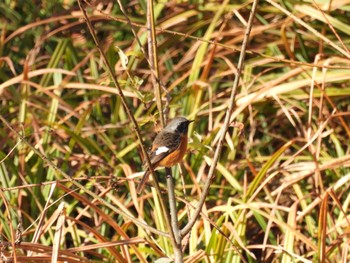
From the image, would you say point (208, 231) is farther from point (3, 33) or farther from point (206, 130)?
point (3, 33)

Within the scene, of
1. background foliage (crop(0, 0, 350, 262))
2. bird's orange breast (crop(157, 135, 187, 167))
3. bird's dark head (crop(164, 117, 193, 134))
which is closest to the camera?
bird's orange breast (crop(157, 135, 187, 167))

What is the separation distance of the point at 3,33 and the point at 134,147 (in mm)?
1456

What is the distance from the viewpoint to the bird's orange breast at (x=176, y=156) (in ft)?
10.2

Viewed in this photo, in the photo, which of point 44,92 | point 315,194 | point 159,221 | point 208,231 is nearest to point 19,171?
point 44,92

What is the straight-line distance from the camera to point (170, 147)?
3.18 meters

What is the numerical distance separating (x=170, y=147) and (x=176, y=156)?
0.06m

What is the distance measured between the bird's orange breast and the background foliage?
0.40 metres

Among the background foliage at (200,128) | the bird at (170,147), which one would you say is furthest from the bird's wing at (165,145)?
the background foliage at (200,128)

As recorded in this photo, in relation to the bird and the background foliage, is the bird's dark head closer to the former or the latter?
the bird

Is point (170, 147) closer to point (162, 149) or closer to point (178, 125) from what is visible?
point (162, 149)

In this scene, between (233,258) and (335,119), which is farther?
(335,119)

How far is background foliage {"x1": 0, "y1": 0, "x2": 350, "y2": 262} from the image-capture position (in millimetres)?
3824

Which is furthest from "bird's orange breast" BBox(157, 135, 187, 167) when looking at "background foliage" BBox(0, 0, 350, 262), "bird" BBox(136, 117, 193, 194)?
"background foliage" BBox(0, 0, 350, 262)

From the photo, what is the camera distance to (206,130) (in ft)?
15.5
